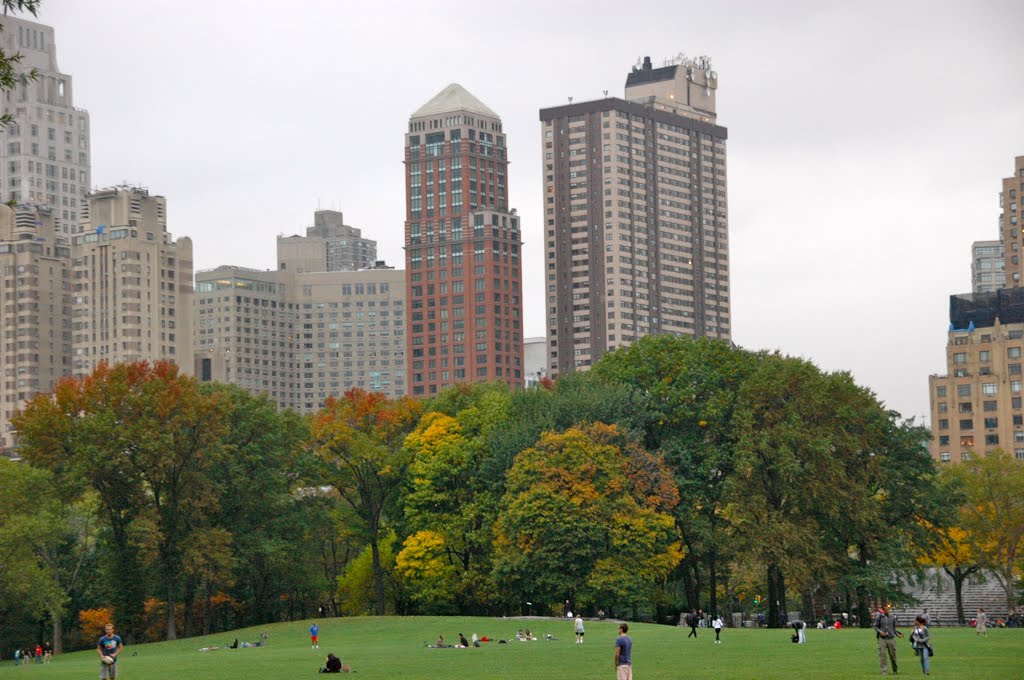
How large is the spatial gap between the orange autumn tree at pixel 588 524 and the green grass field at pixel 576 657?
438 centimetres

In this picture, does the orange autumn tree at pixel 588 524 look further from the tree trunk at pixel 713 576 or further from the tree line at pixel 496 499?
the tree trunk at pixel 713 576

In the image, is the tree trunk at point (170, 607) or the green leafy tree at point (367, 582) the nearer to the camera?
the tree trunk at point (170, 607)

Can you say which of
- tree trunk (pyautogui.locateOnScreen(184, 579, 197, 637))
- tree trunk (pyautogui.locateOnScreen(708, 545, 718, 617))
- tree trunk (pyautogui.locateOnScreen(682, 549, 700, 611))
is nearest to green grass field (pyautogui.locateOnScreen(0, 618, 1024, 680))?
tree trunk (pyautogui.locateOnScreen(708, 545, 718, 617))

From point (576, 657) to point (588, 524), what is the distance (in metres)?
36.2

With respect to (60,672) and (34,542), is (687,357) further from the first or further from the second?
(60,672)

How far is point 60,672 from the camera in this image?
70188 mm

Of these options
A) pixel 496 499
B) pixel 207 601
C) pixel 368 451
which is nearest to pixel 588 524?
pixel 496 499

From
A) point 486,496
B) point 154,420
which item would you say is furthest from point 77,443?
point 486,496

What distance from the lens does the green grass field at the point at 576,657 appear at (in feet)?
178

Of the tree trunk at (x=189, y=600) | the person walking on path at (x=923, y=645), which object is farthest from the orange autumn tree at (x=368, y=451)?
the person walking on path at (x=923, y=645)

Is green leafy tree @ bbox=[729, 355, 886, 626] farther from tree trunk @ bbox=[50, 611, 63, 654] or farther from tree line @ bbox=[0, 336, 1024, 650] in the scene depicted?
tree trunk @ bbox=[50, 611, 63, 654]

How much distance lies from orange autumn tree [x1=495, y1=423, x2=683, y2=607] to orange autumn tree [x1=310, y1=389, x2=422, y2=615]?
53.7 ft

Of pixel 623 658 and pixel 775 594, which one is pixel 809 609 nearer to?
pixel 775 594

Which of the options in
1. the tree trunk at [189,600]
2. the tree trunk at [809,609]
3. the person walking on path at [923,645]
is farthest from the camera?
the tree trunk at [189,600]
